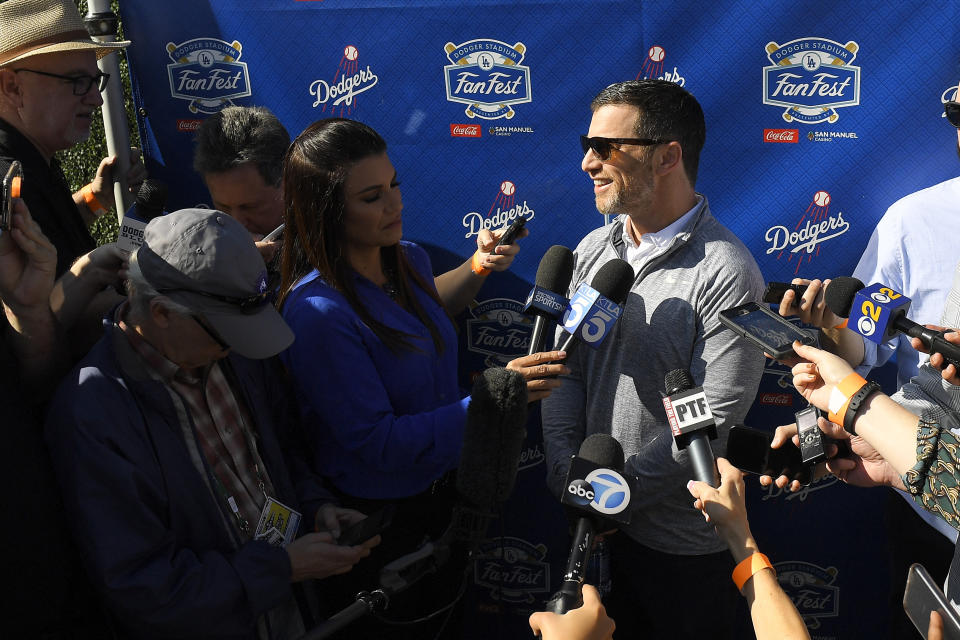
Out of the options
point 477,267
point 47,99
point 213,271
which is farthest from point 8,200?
point 477,267

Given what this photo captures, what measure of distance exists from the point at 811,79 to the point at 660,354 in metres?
1.20

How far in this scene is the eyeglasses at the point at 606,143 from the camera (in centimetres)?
260

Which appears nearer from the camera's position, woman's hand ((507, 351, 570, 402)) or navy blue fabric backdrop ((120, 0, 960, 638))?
woman's hand ((507, 351, 570, 402))

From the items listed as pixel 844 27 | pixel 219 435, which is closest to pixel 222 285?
pixel 219 435

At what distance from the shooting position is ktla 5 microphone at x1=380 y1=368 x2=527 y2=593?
6.53 ft

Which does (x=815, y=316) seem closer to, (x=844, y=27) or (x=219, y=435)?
(x=844, y=27)

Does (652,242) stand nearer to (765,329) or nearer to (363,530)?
(765,329)

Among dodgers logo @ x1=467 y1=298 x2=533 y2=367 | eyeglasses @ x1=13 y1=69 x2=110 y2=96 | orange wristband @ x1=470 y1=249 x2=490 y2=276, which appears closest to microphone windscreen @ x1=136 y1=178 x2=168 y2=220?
eyeglasses @ x1=13 y1=69 x2=110 y2=96

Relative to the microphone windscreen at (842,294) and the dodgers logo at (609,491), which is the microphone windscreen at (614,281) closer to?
the microphone windscreen at (842,294)

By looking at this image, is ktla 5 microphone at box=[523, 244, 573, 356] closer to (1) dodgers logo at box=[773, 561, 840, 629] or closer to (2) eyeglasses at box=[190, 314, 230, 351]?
(2) eyeglasses at box=[190, 314, 230, 351]

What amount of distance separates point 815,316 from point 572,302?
0.67 metres

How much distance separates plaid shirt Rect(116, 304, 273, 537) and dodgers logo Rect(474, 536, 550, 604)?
155 centimetres

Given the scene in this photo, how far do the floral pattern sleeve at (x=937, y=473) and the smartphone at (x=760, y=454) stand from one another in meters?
0.45

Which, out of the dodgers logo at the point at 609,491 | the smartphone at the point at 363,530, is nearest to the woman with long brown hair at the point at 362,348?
the smartphone at the point at 363,530
